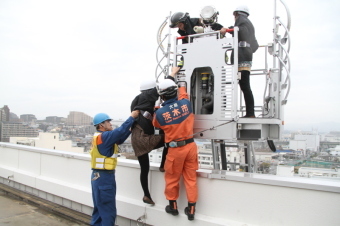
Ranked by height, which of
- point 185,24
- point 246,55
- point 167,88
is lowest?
point 167,88

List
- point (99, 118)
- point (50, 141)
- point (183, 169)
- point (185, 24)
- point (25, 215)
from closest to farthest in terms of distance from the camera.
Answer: point (183, 169), point (99, 118), point (185, 24), point (25, 215), point (50, 141)

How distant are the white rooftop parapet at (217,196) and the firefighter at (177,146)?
179mm

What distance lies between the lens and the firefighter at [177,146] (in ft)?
11.0

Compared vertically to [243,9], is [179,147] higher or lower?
lower

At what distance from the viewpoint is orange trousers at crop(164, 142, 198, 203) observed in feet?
11.0

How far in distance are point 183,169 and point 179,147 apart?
0.31m

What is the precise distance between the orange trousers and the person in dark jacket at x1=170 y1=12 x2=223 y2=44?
1917mm

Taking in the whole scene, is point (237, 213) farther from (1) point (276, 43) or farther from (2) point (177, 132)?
(1) point (276, 43)

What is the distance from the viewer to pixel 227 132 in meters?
3.69

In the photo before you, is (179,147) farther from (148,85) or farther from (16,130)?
(16,130)

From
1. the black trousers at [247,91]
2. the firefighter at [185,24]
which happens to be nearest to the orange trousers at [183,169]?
the black trousers at [247,91]

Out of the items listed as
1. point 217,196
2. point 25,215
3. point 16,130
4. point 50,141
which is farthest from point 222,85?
point 16,130

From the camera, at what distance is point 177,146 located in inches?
133

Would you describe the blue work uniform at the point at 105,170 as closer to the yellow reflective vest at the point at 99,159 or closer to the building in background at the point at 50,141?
the yellow reflective vest at the point at 99,159
